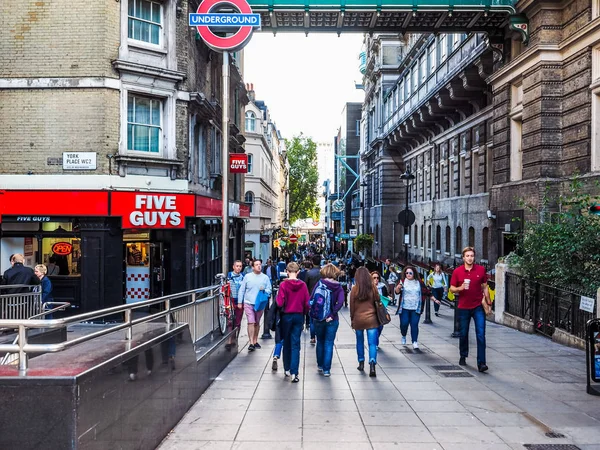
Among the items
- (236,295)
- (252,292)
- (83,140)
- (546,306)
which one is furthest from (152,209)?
(546,306)

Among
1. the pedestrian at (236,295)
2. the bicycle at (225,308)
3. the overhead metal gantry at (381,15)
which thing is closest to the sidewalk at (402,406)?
the bicycle at (225,308)

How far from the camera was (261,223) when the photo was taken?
5200 cm

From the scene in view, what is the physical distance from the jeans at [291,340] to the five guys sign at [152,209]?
920 cm

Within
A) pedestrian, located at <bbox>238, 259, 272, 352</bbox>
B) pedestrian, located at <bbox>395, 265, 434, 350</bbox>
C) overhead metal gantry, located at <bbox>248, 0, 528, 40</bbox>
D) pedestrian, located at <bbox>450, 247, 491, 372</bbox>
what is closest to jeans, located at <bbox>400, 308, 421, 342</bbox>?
pedestrian, located at <bbox>395, 265, 434, 350</bbox>

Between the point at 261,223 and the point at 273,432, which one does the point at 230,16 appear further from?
the point at 261,223

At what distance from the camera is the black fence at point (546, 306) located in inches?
464

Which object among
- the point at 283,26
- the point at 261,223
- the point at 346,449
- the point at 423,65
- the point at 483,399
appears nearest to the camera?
the point at 346,449

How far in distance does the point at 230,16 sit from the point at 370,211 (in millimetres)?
43035

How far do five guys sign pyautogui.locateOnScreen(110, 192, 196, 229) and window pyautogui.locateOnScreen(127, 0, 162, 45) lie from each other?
451cm

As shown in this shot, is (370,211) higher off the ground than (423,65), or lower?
lower

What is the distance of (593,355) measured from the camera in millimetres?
7852

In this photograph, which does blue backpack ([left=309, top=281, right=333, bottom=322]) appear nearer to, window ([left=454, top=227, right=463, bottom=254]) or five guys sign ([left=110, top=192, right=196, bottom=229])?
five guys sign ([left=110, top=192, right=196, bottom=229])

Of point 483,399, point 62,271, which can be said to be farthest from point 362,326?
point 62,271

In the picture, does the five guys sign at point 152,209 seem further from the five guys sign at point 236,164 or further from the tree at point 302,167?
the tree at point 302,167
